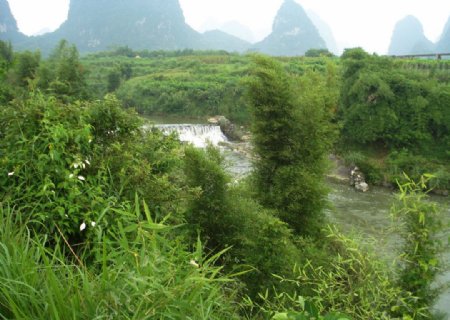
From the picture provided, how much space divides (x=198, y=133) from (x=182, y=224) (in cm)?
1909

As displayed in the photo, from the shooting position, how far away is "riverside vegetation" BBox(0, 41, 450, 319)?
64.4 inches

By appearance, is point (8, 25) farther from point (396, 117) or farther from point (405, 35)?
point (405, 35)

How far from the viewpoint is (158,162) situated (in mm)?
4285

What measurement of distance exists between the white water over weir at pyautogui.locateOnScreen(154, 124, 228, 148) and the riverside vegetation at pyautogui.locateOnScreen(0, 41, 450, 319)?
9485 mm

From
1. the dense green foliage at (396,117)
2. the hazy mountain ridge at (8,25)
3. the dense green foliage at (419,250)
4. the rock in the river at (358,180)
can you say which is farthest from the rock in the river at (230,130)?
the hazy mountain ridge at (8,25)

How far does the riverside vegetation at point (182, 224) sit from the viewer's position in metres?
1.63

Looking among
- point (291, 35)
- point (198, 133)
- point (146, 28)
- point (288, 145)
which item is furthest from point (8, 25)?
point (288, 145)

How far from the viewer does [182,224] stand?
8.01ft

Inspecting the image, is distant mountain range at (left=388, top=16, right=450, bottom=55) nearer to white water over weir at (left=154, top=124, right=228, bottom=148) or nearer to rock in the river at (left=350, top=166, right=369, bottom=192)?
white water over weir at (left=154, top=124, right=228, bottom=148)

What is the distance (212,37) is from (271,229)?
428ft

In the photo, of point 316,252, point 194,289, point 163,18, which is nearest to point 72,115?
point 194,289

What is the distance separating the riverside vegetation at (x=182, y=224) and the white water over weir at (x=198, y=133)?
949 cm

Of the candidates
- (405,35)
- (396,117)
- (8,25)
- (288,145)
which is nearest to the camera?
(288,145)

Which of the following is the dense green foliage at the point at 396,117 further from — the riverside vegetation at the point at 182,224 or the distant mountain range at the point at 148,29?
the distant mountain range at the point at 148,29
